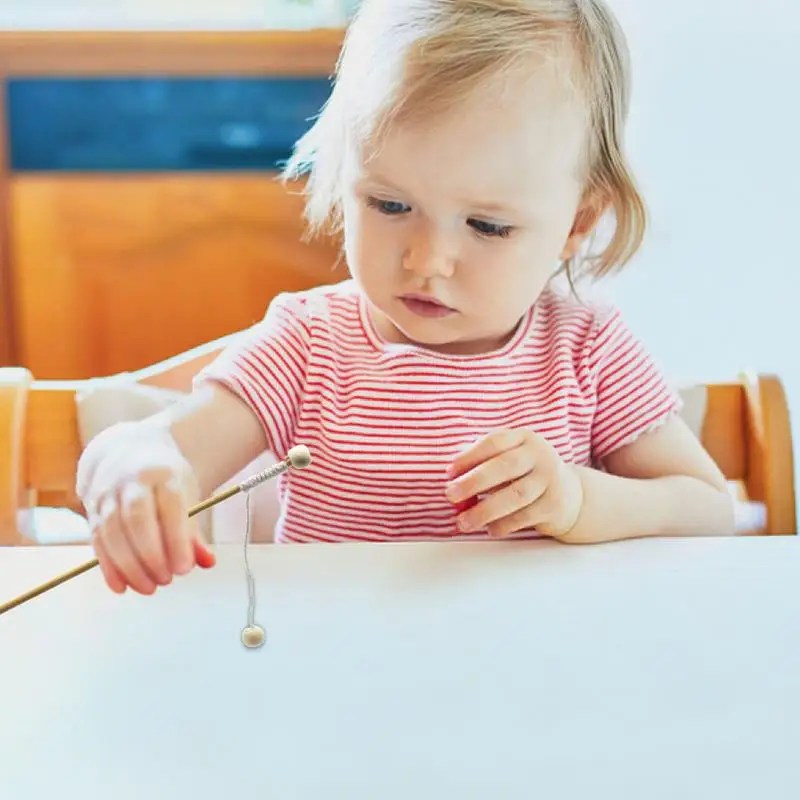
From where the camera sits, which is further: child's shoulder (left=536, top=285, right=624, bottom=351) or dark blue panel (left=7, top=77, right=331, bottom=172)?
dark blue panel (left=7, top=77, right=331, bottom=172)

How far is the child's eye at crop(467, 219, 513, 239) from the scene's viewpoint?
761mm

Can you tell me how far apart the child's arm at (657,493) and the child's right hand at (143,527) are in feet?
0.81

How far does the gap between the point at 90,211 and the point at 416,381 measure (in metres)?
1.45

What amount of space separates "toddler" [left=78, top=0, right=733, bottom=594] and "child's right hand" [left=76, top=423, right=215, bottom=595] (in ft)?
0.06

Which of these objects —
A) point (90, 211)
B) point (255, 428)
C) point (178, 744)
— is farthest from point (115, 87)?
point (178, 744)

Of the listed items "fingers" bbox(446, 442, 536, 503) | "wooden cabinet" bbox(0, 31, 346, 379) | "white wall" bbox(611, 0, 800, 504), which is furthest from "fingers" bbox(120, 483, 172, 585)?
"wooden cabinet" bbox(0, 31, 346, 379)

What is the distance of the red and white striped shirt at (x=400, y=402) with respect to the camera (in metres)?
0.83

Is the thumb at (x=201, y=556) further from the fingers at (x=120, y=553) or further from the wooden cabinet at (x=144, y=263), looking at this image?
the wooden cabinet at (x=144, y=263)

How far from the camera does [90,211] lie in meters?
2.13

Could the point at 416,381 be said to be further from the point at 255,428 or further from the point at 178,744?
the point at 178,744

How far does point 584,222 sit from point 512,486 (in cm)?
28

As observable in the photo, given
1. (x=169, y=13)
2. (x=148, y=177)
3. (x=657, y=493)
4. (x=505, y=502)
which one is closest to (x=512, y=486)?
(x=505, y=502)

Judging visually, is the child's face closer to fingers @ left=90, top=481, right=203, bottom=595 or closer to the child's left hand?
the child's left hand

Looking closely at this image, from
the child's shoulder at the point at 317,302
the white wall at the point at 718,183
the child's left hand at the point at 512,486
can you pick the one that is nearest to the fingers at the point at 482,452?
the child's left hand at the point at 512,486
